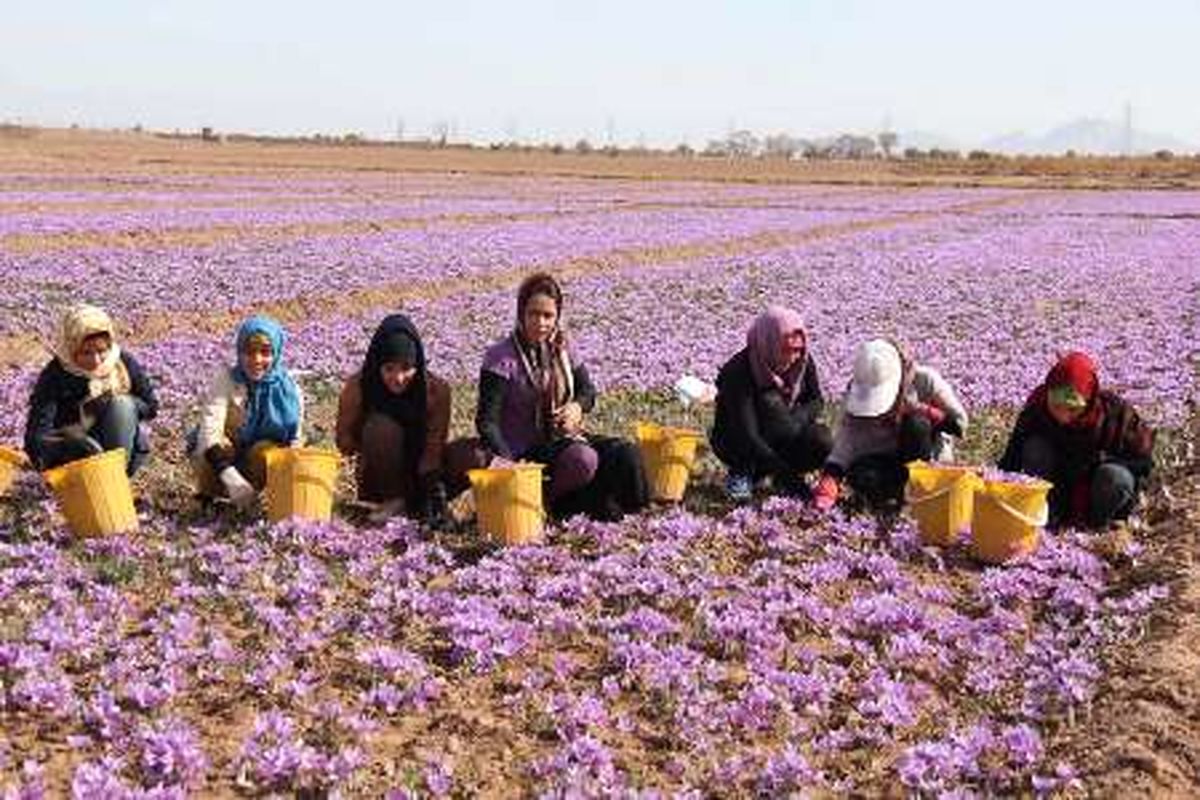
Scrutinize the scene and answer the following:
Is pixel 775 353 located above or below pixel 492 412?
above

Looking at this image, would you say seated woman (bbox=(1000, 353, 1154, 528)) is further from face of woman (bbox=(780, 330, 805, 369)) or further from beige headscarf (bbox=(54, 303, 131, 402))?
beige headscarf (bbox=(54, 303, 131, 402))

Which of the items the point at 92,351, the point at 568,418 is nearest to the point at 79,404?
the point at 92,351

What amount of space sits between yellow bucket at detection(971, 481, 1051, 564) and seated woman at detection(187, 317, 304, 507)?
4.48 metres

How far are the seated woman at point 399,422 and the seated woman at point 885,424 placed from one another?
2679mm

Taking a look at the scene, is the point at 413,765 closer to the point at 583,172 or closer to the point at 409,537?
the point at 409,537

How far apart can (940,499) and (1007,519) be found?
486 millimetres

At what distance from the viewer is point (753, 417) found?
1020 cm

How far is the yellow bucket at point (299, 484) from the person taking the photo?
29.8ft

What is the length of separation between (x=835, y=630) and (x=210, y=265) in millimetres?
20825

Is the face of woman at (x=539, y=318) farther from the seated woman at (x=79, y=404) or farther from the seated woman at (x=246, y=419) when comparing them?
the seated woman at (x=79, y=404)

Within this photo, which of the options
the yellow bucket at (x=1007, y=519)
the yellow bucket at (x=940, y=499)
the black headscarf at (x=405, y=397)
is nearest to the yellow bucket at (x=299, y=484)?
the black headscarf at (x=405, y=397)

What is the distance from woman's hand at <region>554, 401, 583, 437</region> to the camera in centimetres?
959

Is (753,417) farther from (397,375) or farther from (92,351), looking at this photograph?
(92,351)

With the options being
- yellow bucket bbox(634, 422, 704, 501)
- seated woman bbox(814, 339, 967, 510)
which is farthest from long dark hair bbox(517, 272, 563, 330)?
seated woman bbox(814, 339, 967, 510)
